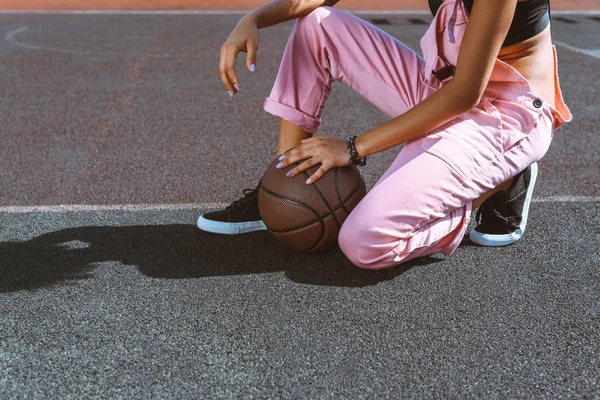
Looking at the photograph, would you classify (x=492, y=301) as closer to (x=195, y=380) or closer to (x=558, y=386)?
(x=558, y=386)

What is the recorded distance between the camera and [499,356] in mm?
2279

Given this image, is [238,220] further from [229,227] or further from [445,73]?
[445,73]

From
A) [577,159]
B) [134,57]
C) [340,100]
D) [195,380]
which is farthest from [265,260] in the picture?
[134,57]

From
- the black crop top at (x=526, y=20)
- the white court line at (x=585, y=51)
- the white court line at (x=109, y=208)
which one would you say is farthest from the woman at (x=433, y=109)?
the white court line at (x=585, y=51)

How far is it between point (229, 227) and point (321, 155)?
66 centimetres

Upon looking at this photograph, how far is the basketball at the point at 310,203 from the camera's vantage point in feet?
8.93

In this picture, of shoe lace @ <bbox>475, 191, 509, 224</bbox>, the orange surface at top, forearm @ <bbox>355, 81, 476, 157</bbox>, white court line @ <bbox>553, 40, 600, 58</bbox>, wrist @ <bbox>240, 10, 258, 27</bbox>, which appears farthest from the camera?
the orange surface at top

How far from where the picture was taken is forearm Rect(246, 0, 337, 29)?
9.57 ft

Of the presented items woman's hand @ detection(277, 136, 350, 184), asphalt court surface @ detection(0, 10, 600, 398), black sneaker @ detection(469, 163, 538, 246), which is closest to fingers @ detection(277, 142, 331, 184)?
woman's hand @ detection(277, 136, 350, 184)

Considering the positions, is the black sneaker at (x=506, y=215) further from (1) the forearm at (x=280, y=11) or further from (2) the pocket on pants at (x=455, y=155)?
(1) the forearm at (x=280, y=11)

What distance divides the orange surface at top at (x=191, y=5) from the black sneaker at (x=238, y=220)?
8.91 metres

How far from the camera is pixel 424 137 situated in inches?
107

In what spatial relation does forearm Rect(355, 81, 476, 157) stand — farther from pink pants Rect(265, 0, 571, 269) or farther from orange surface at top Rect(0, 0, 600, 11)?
orange surface at top Rect(0, 0, 600, 11)

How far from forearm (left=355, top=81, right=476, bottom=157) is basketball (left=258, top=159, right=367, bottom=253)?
15 cm
